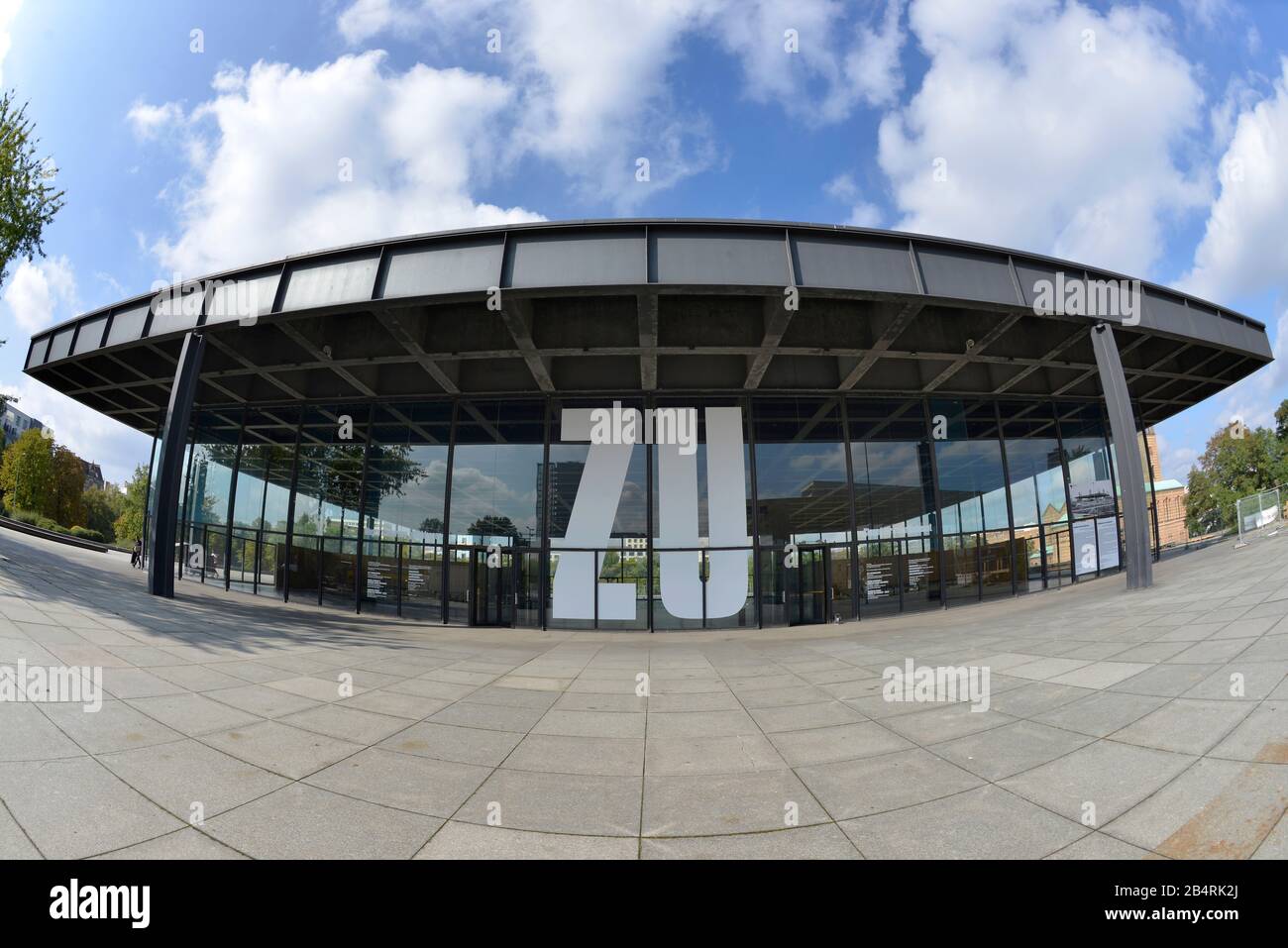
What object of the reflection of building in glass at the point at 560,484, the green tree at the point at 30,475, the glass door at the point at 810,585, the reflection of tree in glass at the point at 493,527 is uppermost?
the green tree at the point at 30,475

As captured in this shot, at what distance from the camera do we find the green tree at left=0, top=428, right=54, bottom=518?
146 ft

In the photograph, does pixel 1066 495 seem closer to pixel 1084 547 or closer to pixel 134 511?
pixel 1084 547

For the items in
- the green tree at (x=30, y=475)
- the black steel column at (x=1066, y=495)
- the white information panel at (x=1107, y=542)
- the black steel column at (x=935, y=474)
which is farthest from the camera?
the green tree at (x=30, y=475)

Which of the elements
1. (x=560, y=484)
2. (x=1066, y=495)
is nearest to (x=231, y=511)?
(x=560, y=484)

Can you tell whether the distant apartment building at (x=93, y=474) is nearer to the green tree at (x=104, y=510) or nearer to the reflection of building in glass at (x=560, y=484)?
the green tree at (x=104, y=510)

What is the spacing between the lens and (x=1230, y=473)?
58219 millimetres

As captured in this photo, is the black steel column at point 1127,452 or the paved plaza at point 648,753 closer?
the paved plaza at point 648,753

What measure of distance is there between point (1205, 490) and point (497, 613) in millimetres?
85833

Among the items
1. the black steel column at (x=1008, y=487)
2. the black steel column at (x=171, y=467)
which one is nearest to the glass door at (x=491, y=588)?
the black steel column at (x=171, y=467)

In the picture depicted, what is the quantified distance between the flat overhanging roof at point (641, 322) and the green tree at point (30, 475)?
41332 millimetres

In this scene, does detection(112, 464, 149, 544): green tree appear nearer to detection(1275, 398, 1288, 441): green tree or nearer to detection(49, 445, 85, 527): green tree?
detection(49, 445, 85, 527): green tree

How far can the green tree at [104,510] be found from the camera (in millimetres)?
72500

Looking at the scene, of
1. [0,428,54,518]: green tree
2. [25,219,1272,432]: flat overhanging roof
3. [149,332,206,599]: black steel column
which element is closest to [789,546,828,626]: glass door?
[25,219,1272,432]: flat overhanging roof
